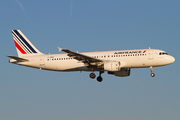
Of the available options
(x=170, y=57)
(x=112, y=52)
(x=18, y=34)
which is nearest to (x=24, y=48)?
(x=18, y=34)

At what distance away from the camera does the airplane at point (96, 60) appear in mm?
55375

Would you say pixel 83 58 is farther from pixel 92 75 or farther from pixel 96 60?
pixel 92 75

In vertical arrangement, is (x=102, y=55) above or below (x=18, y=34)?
below

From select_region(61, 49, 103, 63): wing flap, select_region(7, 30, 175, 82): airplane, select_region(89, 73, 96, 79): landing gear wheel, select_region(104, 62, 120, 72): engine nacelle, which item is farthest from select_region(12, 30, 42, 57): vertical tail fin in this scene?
select_region(104, 62, 120, 72): engine nacelle

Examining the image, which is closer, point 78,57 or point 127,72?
point 78,57

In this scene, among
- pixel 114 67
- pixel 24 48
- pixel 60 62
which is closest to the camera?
pixel 114 67

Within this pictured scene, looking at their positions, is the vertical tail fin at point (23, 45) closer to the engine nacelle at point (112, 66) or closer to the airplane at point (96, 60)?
the airplane at point (96, 60)

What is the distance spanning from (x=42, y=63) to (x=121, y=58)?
581 inches

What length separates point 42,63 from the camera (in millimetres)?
60406

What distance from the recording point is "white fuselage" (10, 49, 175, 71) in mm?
55438

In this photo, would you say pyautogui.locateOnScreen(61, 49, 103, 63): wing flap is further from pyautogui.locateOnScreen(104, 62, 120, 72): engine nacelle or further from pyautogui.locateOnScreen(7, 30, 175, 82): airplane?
pyautogui.locateOnScreen(104, 62, 120, 72): engine nacelle

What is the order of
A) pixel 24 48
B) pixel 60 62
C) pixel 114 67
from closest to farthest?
1. pixel 114 67
2. pixel 60 62
3. pixel 24 48

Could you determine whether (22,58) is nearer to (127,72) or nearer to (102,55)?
(102,55)

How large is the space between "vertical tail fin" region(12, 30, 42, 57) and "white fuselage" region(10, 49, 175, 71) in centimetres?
256
